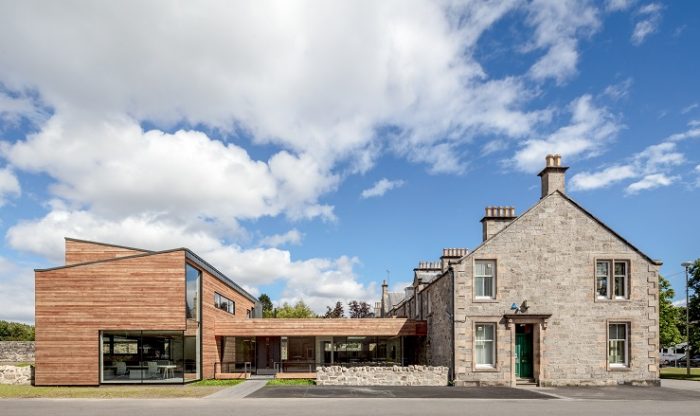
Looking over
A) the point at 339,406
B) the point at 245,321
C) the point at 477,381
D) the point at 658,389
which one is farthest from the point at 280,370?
the point at 658,389

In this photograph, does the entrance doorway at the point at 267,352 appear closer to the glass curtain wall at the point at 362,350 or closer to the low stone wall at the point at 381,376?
the glass curtain wall at the point at 362,350

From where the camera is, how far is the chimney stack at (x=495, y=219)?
2772 cm

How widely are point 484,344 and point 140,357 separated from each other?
16067mm

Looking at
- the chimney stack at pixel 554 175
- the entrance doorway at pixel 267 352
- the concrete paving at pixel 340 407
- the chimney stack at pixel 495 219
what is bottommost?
the entrance doorway at pixel 267 352

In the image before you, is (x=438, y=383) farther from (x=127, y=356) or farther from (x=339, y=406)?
(x=127, y=356)

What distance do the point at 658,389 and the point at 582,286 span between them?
537 centimetres

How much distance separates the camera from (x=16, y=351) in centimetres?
4488

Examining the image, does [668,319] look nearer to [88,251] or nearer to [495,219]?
[495,219]

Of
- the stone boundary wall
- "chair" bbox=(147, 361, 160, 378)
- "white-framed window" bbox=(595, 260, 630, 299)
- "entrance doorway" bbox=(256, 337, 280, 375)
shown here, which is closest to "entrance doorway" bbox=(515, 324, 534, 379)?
"white-framed window" bbox=(595, 260, 630, 299)

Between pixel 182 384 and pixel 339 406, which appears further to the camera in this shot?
pixel 182 384

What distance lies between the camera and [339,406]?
1708 centimetres

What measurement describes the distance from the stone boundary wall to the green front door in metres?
39.6

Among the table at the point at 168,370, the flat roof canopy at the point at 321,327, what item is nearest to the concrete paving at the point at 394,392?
the table at the point at 168,370

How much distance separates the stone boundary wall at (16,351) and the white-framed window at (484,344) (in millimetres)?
38102
